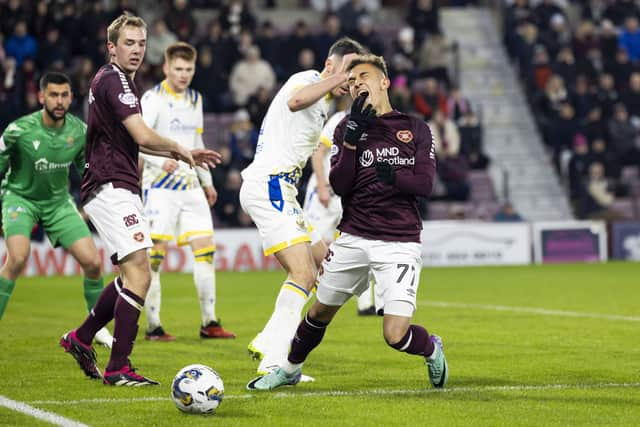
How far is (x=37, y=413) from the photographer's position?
22.2ft

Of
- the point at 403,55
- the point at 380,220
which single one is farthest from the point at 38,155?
the point at 403,55

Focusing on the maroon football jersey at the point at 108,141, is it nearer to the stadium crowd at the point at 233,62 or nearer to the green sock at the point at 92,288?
the green sock at the point at 92,288

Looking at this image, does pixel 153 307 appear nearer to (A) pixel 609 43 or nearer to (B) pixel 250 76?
(B) pixel 250 76

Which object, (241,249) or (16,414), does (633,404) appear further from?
(241,249)

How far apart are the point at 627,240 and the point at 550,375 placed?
17074 millimetres

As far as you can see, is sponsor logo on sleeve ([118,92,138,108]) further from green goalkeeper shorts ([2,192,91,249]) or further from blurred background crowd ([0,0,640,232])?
blurred background crowd ([0,0,640,232])

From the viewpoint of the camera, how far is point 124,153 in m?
8.12

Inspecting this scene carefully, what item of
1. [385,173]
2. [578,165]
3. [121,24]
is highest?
[121,24]

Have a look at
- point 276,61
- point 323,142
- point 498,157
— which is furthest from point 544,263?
point 323,142

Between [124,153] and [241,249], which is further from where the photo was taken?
[241,249]

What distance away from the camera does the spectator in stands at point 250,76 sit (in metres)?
24.3

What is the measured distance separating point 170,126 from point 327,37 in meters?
14.5

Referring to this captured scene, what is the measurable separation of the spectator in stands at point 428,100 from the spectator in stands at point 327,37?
2.19 metres

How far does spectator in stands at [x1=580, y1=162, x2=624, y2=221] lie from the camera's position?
1000 inches
